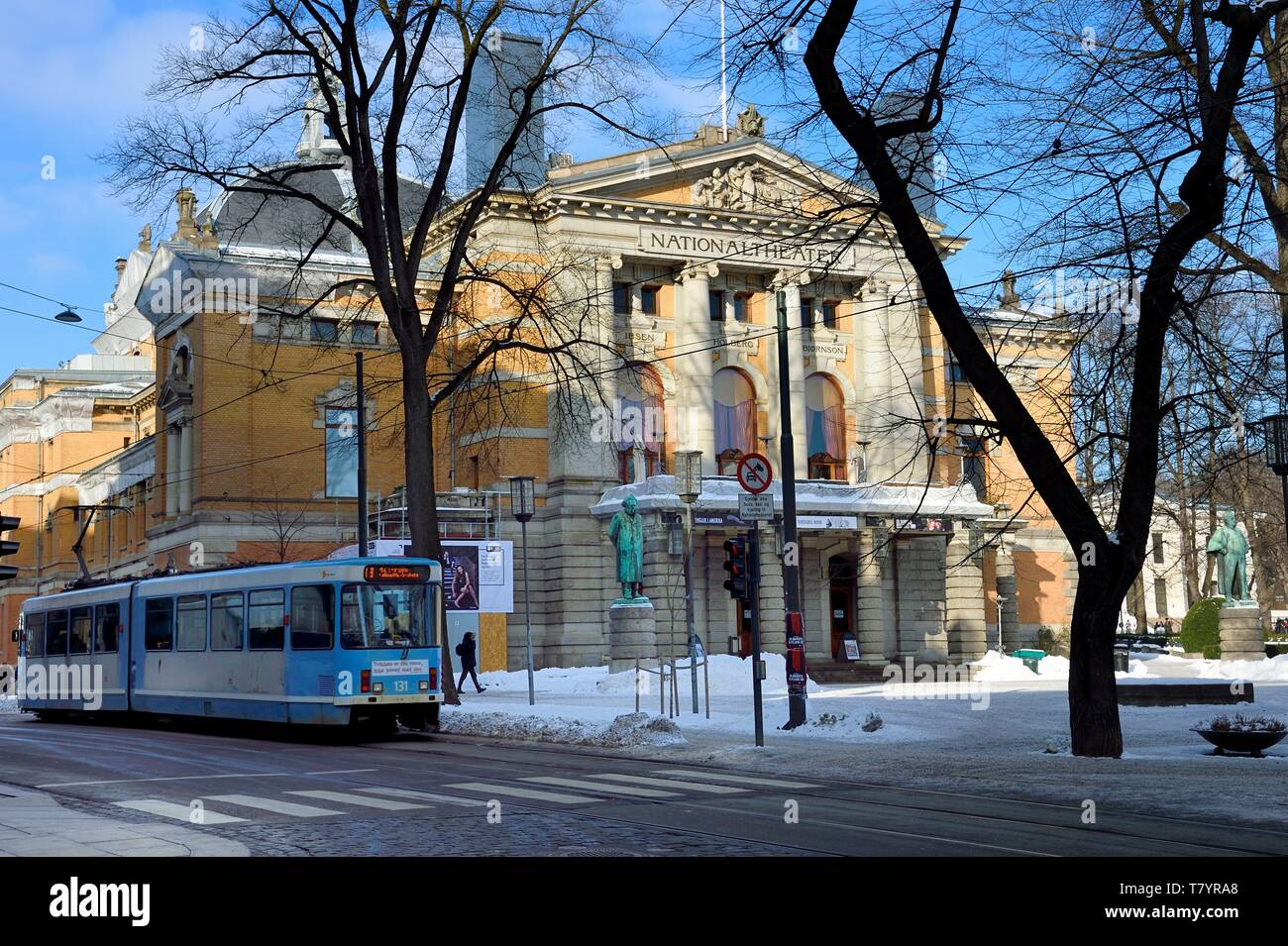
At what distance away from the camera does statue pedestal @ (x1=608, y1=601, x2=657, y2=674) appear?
4288cm

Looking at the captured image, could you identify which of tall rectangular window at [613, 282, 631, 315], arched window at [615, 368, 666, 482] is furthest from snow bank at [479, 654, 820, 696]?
tall rectangular window at [613, 282, 631, 315]

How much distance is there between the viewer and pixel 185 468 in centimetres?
5366

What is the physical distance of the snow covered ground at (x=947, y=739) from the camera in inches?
590

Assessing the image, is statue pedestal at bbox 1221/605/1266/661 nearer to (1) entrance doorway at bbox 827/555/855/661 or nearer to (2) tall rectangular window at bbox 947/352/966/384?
(2) tall rectangular window at bbox 947/352/966/384

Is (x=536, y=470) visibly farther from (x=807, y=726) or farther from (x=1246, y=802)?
(x=1246, y=802)

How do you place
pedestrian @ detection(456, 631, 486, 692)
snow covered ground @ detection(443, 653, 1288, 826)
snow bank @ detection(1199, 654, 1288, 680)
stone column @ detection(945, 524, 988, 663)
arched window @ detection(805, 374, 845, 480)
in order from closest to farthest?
snow covered ground @ detection(443, 653, 1288, 826) → pedestrian @ detection(456, 631, 486, 692) → snow bank @ detection(1199, 654, 1288, 680) → stone column @ detection(945, 524, 988, 663) → arched window @ detection(805, 374, 845, 480)

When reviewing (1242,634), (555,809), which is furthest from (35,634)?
(1242,634)

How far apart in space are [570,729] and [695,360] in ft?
102

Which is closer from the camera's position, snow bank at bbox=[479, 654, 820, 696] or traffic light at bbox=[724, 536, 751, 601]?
traffic light at bbox=[724, 536, 751, 601]

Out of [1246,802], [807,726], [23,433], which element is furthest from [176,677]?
[23,433]

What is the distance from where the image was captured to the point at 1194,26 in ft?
52.9

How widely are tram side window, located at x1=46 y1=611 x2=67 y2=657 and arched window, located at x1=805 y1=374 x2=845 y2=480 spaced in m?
30.3

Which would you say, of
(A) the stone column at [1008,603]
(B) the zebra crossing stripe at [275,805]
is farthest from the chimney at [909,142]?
(A) the stone column at [1008,603]

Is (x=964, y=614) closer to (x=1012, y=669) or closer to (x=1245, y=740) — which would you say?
(x=1012, y=669)
